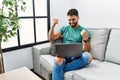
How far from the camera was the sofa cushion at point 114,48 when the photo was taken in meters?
1.85

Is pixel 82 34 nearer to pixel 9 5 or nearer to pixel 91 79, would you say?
pixel 91 79

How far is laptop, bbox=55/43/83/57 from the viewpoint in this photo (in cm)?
160

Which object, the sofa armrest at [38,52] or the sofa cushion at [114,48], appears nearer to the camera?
the sofa cushion at [114,48]

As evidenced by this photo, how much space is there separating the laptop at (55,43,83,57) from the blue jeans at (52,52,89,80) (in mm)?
90

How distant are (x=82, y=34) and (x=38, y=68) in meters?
0.99

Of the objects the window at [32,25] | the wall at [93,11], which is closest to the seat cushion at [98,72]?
the wall at [93,11]

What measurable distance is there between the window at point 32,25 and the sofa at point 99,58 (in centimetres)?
37

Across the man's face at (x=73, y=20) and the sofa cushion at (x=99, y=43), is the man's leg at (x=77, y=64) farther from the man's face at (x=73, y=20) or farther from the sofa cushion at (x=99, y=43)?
the man's face at (x=73, y=20)

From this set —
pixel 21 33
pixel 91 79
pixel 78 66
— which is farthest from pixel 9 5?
pixel 91 79

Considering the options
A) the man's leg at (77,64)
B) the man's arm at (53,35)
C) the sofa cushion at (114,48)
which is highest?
the man's arm at (53,35)

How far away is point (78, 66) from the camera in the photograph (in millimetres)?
1713

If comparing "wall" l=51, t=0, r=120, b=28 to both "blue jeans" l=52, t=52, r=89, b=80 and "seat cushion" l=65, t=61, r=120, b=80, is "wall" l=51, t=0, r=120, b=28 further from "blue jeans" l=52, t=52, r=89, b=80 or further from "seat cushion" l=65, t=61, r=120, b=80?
"blue jeans" l=52, t=52, r=89, b=80

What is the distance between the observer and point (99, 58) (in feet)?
6.57

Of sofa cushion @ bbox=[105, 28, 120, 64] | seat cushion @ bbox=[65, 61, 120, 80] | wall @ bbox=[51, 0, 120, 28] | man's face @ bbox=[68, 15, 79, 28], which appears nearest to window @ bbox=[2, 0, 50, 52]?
wall @ bbox=[51, 0, 120, 28]
